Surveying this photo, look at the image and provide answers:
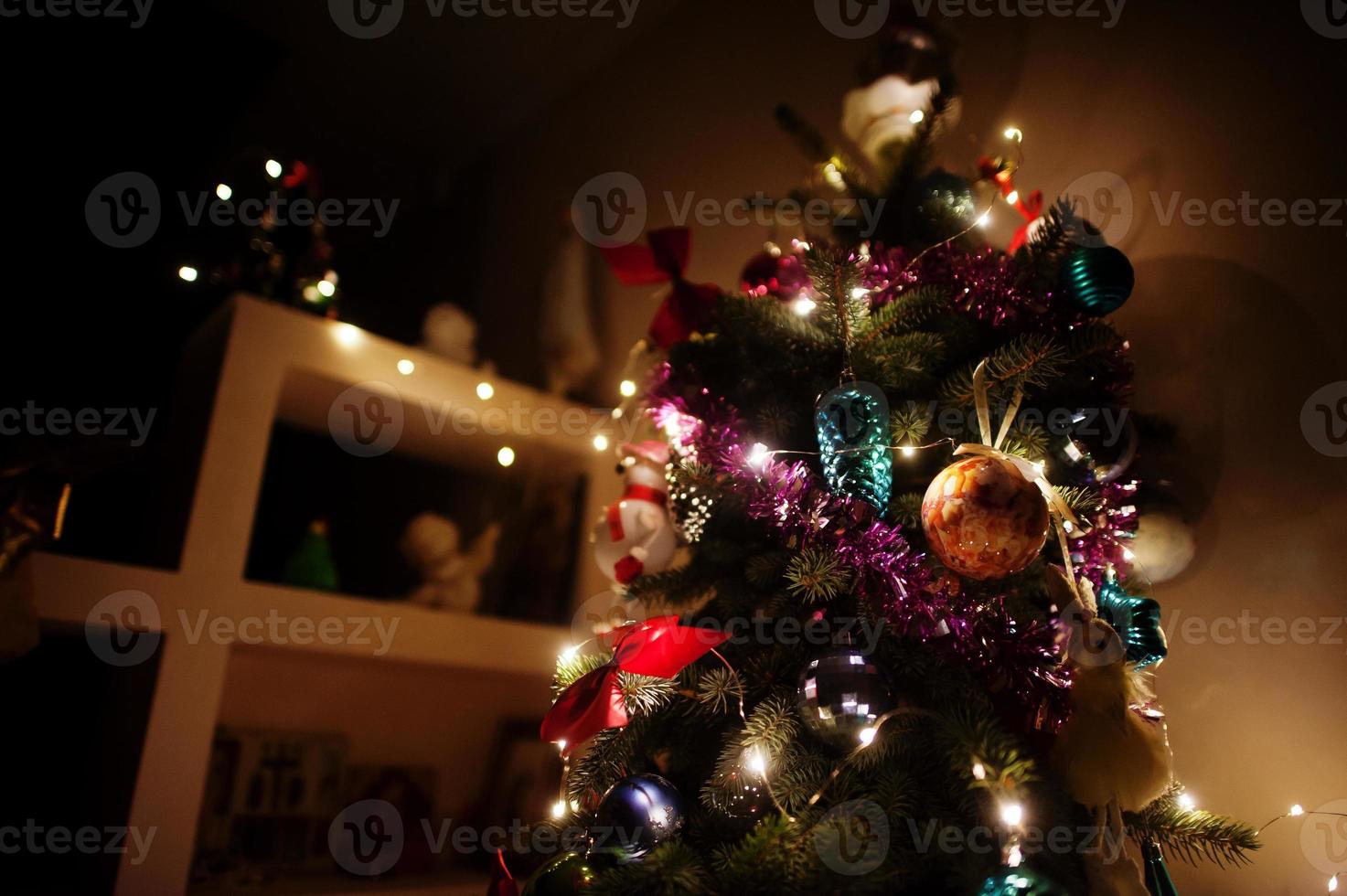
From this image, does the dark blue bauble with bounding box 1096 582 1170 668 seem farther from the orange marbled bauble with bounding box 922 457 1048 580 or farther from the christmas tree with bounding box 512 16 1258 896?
the orange marbled bauble with bounding box 922 457 1048 580

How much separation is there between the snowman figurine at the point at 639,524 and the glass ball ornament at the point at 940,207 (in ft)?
1.25

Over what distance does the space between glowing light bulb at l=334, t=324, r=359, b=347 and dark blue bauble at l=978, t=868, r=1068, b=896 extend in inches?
50.3

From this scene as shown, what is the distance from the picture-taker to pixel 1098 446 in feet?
2.37

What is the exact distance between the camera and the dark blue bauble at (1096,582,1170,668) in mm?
624

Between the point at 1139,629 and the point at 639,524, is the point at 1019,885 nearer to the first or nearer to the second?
the point at 1139,629

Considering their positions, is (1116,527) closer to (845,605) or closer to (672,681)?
(845,605)

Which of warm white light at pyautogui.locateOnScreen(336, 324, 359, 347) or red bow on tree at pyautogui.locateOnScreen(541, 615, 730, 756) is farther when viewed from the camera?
warm white light at pyautogui.locateOnScreen(336, 324, 359, 347)

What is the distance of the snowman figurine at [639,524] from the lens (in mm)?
905

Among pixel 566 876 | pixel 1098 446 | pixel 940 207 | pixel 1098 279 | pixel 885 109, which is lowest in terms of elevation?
pixel 566 876

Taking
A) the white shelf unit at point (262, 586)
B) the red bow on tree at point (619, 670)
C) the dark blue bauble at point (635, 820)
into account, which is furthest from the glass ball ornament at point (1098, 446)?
the white shelf unit at point (262, 586)

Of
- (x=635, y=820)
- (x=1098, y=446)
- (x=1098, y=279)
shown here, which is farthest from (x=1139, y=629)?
(x=635, y=820)

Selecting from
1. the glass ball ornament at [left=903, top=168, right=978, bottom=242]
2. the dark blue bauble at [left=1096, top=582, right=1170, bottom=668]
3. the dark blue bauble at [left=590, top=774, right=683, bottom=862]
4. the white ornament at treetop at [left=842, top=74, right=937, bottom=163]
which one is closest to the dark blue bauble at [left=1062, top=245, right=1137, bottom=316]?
the glass ball ornament at [left=903, top=168, right=978, bottom=242]

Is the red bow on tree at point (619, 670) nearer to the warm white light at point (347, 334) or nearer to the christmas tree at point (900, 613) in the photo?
the christmas tree at point (900, 613)

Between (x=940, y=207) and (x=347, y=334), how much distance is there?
1039 mm
